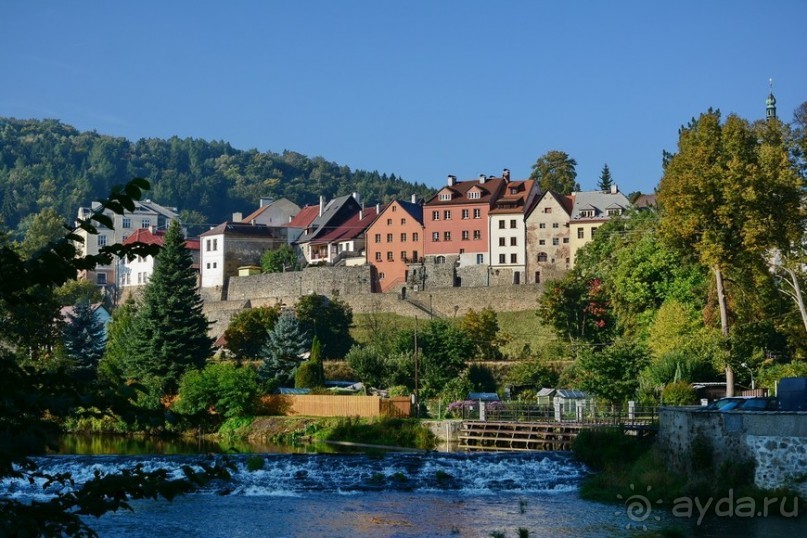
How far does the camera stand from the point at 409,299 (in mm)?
79875

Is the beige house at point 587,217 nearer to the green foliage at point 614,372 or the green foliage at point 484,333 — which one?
the green foliage at point 484,333

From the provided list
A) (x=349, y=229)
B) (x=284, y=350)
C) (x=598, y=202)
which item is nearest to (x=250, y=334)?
(x=284, y=350)

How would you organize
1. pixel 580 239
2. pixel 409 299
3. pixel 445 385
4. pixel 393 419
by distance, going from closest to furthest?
pixel 393 419 → pixel 445 385 → pixel 409 299 → pixel 580 239

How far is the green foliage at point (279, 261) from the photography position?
94.2m

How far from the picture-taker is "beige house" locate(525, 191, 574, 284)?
85.6 meters

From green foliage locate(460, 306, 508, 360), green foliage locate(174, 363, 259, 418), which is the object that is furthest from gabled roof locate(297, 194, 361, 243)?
green foliage locate(174, 363, 259, 418)

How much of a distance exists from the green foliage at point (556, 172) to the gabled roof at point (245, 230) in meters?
23.7

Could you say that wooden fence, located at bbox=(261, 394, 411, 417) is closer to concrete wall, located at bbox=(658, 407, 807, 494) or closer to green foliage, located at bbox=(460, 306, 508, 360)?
green foliage, located at bbox=(460, 306, 508, 360)

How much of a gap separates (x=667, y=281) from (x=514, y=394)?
1119cm

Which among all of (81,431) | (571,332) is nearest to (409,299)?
(571,332)

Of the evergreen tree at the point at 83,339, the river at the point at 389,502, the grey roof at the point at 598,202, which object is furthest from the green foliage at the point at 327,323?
the river at the point at 389,502

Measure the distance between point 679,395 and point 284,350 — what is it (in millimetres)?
25394

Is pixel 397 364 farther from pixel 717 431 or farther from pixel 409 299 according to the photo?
pixel 717 431

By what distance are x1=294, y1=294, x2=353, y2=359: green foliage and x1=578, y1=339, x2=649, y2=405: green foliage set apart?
A: 2458cm
